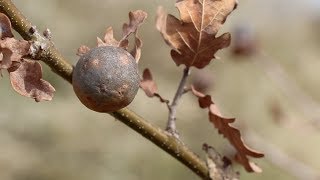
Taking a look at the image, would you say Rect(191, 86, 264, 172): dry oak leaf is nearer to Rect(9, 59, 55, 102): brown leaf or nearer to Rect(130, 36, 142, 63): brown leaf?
Rect(130, 36, 142, 63): brown leaf

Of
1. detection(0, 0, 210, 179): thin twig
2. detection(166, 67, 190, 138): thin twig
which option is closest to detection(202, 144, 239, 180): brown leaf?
detection(0, 0, 210, 179): thin twig

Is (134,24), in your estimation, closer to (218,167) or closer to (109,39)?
(109,39)

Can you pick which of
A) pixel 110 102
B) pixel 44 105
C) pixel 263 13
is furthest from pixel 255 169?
pixel 263 13

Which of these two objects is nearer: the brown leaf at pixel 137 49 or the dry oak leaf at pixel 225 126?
the brown leaf at pixel 137 49

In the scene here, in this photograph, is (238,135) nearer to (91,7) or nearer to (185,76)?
(185,76)

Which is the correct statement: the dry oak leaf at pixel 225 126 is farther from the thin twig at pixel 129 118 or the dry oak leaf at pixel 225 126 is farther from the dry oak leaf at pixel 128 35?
the dry oak leaf at pixel 128 35

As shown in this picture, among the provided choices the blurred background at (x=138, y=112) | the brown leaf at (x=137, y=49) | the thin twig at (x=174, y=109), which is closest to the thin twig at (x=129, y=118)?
the thin twig at (x=174, y=109)

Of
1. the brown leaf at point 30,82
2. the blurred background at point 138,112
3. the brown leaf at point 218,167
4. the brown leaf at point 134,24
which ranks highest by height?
the brown leaf at point 134,24

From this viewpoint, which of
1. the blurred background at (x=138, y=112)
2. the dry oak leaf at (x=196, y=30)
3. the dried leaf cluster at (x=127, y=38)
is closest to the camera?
the dried leaf cluster at (x=127, y=38)
